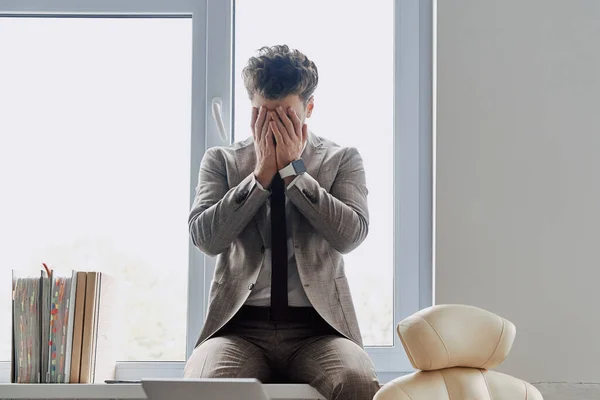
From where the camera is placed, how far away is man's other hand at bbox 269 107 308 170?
2.03 metres

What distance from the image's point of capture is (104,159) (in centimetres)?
249

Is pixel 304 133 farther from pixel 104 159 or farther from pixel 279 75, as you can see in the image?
pixel 104 159

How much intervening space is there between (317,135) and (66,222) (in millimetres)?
823

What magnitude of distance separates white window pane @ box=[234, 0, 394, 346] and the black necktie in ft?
1.39

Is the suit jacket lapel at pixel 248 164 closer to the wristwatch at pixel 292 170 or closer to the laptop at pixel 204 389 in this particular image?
the wristwatch at pixel 292 170

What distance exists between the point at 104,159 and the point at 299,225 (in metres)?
0.75

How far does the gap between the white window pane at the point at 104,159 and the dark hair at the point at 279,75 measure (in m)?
0.46

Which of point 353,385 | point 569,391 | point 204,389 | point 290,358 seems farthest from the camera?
point 569,391

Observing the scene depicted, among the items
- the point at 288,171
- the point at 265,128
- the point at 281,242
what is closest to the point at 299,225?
the point at 281,242

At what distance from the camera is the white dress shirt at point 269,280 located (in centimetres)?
205

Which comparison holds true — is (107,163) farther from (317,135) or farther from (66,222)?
(317,135)

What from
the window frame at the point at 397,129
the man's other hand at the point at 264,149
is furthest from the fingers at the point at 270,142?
the window frame at the point at 397,129

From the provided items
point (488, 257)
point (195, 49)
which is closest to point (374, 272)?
point (488, 257)

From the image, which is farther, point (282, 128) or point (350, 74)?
point (350, 74)
